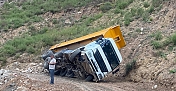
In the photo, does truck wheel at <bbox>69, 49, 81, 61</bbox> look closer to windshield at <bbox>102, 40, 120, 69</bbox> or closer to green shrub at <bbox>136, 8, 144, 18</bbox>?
windshield at <bbox>102, 40, 120, 69</bbox>

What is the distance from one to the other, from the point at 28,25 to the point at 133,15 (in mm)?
11047

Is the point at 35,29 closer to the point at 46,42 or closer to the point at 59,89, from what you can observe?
the point at 46,42

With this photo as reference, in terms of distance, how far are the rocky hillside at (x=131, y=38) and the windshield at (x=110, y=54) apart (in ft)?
3.54

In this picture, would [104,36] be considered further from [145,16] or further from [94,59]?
[145,16]

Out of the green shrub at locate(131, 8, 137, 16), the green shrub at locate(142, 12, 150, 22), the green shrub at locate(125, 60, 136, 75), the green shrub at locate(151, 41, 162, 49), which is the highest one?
the green shrub at locate(131, 8, 137, 16)

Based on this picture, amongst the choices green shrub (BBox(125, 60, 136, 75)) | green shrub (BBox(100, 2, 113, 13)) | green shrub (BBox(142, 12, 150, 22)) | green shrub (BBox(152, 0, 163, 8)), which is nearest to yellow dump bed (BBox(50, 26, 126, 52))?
green shrub (BBox(125, 60, 136, 75))

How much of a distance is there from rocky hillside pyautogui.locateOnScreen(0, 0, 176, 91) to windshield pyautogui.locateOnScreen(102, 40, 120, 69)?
1080 millimetres

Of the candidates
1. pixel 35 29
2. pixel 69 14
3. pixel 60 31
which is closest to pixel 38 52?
pixel 60 31

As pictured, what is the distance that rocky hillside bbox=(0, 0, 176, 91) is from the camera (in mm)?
18062

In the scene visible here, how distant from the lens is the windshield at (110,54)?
1869 centimetres

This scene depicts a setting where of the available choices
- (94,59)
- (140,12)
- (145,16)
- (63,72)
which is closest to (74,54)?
(94,59)

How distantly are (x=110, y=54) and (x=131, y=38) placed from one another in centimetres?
480

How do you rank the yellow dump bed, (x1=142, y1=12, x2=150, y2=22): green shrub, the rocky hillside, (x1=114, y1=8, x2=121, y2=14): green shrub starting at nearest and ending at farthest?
the rocky hillside, the yellow dump bed, (x1=142, y1=12, x2=150, y2=22): green shrub, (x1=114, y1=8, x2=121, y2=14): green shrub

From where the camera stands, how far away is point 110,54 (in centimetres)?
1875
